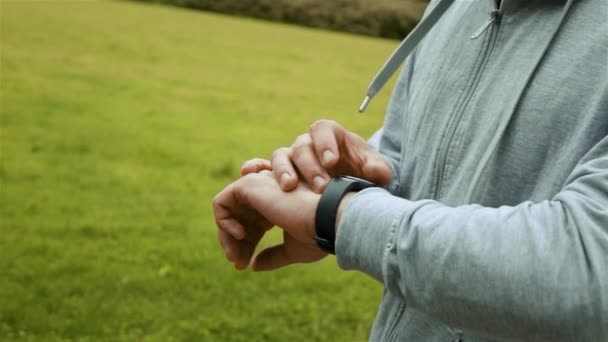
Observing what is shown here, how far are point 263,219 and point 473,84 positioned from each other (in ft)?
1.50

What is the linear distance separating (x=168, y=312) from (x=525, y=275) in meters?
3.11

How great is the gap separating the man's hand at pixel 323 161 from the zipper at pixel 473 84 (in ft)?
0.37

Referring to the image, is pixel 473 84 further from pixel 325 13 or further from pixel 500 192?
pixel 325 13

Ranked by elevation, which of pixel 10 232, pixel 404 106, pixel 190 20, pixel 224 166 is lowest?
pixel 190 20

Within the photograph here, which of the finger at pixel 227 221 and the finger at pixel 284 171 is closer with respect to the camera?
the finger at pixel 284 171

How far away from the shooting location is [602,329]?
0.88 metres

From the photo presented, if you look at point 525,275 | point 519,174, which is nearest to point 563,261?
point 525,275

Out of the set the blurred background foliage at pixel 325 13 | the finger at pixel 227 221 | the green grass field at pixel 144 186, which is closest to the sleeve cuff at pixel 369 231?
the finger at pixel 227 221

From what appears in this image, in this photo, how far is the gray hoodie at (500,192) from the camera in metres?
0.88

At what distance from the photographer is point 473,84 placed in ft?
4.10

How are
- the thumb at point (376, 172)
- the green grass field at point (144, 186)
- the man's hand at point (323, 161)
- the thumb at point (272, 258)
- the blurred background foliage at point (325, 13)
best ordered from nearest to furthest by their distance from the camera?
the man's hand at point (323, 161) → the thumb at point (376, 172) → the thumb at point (272, 258) → the green grass field at point (144, 186) → the blurred background foliage at point (325, 13)

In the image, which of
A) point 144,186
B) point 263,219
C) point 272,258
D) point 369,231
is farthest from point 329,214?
point 144,186

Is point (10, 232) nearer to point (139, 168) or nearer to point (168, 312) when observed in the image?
point (168, 312)

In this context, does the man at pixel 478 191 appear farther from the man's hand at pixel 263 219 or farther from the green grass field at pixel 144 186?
the green grass field at pixel 144 186
